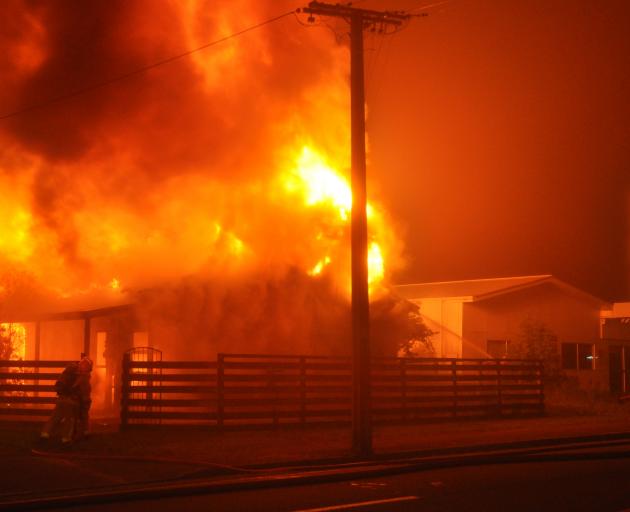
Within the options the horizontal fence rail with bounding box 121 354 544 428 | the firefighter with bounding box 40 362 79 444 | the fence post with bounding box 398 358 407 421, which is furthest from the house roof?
the firefighter with bounding box 40 362 79 444

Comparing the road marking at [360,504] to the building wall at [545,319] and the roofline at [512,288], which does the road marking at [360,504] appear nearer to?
the building wall at [545,319]

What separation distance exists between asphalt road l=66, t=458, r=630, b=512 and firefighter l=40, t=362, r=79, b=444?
210 inches

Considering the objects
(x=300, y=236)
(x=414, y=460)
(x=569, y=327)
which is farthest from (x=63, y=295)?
(x=569, y=327)

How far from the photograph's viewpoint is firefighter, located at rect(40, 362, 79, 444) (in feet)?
51.3

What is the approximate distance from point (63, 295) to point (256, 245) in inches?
369

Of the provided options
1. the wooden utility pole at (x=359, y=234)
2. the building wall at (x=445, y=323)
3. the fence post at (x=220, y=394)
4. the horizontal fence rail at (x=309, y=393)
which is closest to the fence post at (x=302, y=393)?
the horizontal fence rail at (x=309, y=393)

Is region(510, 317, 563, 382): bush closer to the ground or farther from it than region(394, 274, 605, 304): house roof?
closer to the ground

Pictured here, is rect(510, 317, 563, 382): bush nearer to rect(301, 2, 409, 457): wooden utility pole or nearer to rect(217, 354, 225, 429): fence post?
rect(217, 354, 225, 429): fence post

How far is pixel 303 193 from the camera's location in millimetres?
24281

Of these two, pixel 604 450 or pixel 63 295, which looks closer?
pixel 604 450

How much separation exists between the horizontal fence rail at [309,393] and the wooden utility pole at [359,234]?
11.5 feet

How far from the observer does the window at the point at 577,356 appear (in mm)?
40281

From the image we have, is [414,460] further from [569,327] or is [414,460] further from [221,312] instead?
[569,327]

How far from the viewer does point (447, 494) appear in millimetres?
11086
